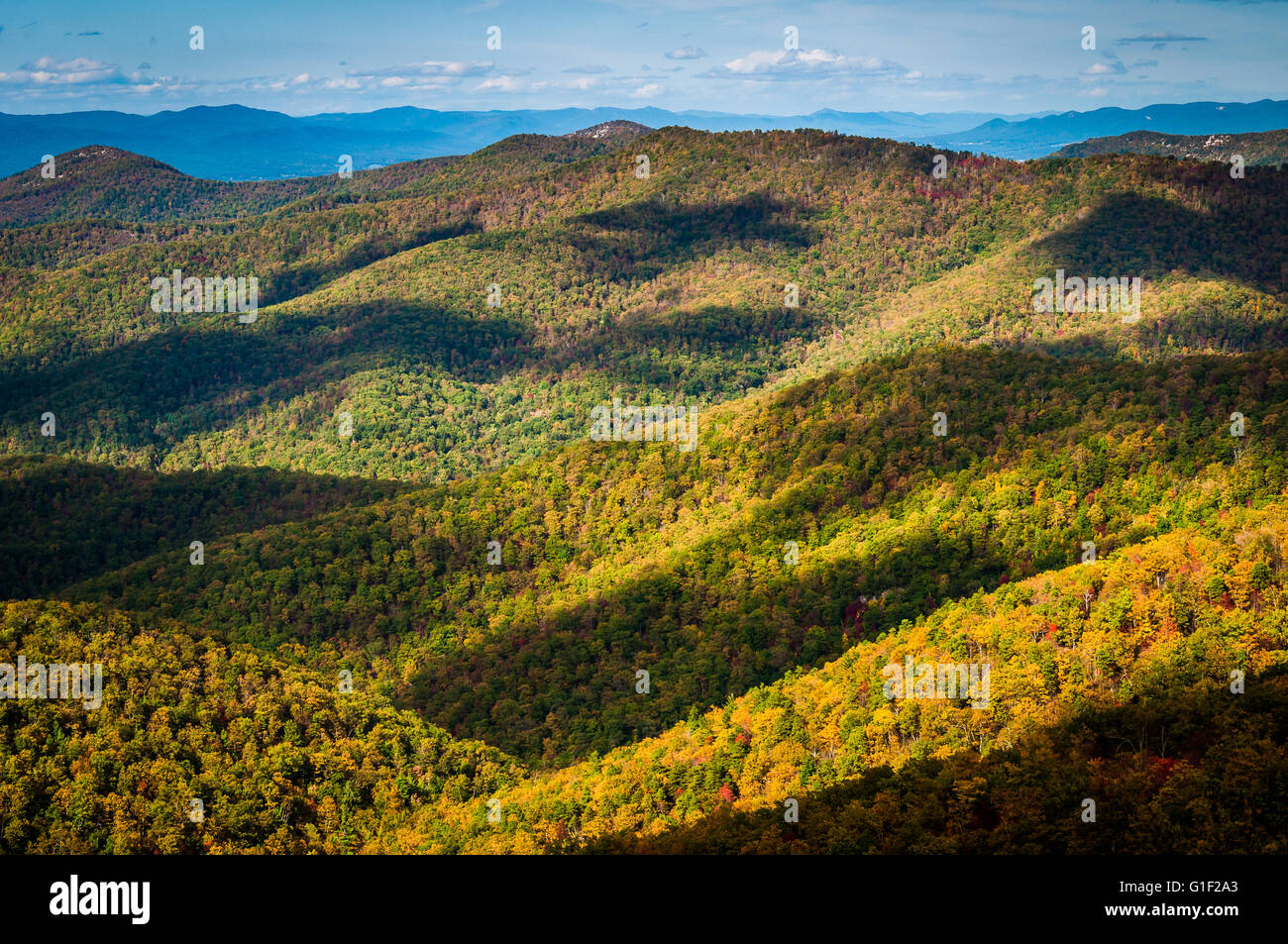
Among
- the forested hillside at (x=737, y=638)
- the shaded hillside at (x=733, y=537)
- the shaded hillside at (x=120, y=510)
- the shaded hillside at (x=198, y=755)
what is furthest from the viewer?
the shaded hillside at (x=120, y=510)

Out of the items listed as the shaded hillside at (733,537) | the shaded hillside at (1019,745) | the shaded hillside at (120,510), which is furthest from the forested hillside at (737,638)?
the shaded hillside at (120,510)

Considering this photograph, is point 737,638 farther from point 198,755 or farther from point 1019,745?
point 198,755

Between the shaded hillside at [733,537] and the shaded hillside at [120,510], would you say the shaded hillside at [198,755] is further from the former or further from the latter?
the shaded hillside at [120,510]

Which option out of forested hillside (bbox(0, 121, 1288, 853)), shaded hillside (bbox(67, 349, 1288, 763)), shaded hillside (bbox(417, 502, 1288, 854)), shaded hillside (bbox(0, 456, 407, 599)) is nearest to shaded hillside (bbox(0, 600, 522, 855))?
forested hillside (bbox(0, 121, 1288, 853))

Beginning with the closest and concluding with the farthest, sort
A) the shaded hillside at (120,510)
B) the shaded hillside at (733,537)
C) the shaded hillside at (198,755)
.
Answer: the shaded hillside at (198,755) < the shaded hillside at (733,537) < the shaded hillside at (120,510)

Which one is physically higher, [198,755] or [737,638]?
[737,638]

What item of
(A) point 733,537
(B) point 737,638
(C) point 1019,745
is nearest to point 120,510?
(A) point 733,537

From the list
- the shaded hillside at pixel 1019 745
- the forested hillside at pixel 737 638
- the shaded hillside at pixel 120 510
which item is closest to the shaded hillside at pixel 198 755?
the forested hillside at pixel 737 638

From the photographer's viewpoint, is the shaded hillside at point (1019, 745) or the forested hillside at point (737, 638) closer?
the shaded hillside at point (1019, 745)

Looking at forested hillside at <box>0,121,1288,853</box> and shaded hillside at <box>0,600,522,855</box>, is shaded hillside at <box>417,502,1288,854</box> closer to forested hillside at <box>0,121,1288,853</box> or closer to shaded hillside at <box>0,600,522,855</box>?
forested hillside at <box>0,121,1288,853</box>

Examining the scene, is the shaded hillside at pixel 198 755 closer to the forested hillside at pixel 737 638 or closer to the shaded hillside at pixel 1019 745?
the forested hillside at pixel 737 638

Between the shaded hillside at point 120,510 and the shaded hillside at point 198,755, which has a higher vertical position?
the shaded hillside at point 120,510
